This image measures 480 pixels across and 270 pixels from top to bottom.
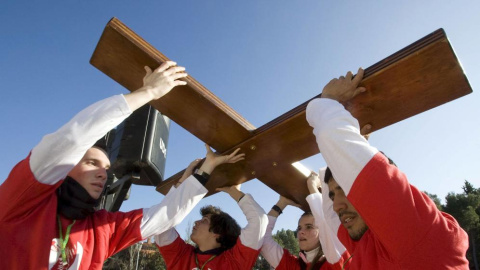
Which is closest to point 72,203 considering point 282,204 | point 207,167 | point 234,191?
point 207,167

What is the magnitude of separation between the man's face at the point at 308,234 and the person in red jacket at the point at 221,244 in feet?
1.47

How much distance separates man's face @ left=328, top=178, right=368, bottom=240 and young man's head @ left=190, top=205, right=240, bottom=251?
2.04 meters

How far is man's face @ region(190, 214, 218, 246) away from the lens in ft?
11.7

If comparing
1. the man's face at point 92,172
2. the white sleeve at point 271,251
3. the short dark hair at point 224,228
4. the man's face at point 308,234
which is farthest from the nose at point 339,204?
the short dark hair at point 224,228

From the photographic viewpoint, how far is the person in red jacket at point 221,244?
3.17 metres

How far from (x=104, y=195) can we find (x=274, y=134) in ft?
5.86

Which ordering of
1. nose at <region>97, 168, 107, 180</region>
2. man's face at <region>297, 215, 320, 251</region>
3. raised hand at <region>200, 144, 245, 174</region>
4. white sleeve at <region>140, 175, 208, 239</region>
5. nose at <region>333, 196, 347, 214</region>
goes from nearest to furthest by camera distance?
nose at <region>333, 196, 347, 214</region>, nose at <region>97, 168, 107, 180</region>, white sleeve at <region>140, 175, 208, 239</region>, raised hand at <region>200, 144, 245, 174</region>, man's face at <region>297, 215, 320, 251</region>

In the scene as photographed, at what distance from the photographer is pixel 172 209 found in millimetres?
2326

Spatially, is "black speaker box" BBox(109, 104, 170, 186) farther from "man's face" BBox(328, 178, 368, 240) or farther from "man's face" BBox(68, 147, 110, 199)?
"man's face" BBox(328, 178, 368, 240)

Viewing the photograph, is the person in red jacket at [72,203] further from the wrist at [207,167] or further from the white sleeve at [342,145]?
the white sleeve at [342,145]

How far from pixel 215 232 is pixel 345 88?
8.26 ft

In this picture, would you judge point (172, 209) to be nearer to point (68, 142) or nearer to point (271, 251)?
point (68, 142)

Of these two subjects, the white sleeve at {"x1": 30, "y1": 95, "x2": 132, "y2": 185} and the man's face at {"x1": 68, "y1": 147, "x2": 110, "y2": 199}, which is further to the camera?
the man's face at {"x1": 68, "y1": 147, "x2": 110, "y2": 199}

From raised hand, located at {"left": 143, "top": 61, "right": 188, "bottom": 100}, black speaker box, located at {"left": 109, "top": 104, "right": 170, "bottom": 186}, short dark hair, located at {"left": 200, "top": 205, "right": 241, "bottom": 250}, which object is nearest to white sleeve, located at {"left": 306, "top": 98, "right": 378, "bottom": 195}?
raised hand, located at {"left": 143, "top": 61, "right": 188, "bottom": 100}
